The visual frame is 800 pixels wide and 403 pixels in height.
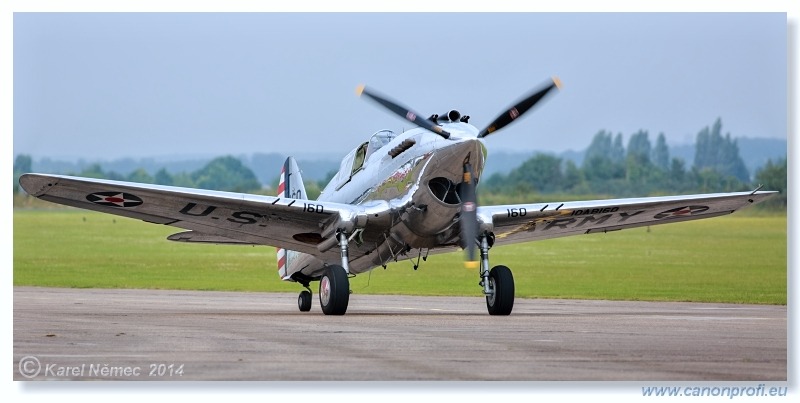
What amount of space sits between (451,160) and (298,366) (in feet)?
22.7

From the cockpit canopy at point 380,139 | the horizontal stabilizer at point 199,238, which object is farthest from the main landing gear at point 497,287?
the horizontal stabilizer at point 199,238

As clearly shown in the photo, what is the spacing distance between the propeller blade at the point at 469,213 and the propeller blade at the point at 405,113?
2.25 ft

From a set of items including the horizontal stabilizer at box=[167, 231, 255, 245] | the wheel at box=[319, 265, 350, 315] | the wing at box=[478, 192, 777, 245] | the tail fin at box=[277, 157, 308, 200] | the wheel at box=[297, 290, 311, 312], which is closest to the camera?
the wheel at box=[319, 265, 350, 315]

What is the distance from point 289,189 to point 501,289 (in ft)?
25.6

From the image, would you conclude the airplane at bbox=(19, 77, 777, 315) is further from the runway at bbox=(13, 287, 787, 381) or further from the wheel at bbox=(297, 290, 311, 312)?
the runway at bbox=(13, 287, 787, 381)

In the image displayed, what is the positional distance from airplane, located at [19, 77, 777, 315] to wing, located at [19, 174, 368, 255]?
18mm

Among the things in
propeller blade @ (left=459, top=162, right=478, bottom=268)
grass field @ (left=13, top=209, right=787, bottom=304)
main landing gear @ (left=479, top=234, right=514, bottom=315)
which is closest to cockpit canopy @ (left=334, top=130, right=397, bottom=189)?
main landing gear @ (left=479, top=234, right=514, bottom=315)

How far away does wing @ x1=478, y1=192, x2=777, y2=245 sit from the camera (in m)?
21.8

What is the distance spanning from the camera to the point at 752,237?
41.5 metres

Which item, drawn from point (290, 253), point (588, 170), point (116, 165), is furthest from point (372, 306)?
point (588, 170)

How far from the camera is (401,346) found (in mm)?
14742

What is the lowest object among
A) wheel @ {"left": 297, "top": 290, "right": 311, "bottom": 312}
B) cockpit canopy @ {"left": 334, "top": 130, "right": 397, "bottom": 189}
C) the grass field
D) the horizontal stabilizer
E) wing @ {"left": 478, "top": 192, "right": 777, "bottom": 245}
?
the grass field

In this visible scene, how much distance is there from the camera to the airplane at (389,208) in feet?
63.6
